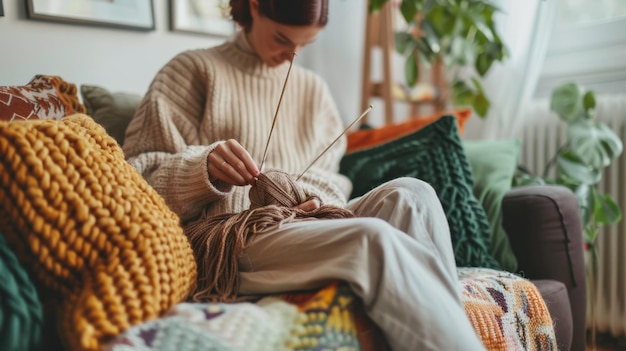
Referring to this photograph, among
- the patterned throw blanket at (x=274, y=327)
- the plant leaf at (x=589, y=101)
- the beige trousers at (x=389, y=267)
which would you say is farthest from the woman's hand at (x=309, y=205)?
the plant leaf at (x=589, y=101)

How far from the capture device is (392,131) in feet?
5.12

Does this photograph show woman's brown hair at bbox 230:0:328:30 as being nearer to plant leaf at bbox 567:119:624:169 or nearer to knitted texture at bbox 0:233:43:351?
knitted texture at bbox 0:233:43:351

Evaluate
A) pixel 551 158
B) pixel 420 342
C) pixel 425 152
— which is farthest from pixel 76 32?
pixel 551 158

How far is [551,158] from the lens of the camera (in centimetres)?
203

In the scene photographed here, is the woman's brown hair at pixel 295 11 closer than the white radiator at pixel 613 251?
Yes

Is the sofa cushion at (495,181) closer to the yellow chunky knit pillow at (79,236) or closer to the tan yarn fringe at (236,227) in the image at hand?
the tan yarn fringe at (236,227)

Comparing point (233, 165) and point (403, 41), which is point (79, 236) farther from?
point (403, 41)

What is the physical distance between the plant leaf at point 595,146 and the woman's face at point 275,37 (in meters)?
0.89

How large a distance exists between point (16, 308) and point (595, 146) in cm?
156

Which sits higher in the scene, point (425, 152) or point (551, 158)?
point (425, 152)

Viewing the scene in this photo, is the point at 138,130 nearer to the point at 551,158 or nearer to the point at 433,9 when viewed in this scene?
the point at 433,9

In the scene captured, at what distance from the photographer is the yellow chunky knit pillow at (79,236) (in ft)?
2.25

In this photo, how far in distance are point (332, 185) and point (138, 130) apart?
0.45 m

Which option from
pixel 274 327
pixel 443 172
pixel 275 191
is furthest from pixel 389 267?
pixel 443 172
